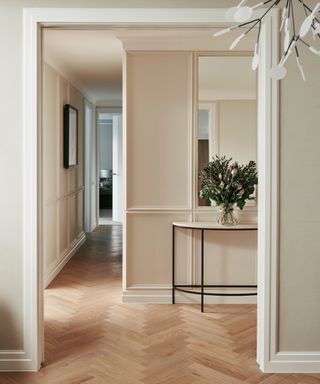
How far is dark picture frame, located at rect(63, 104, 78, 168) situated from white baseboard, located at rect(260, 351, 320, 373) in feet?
13.4

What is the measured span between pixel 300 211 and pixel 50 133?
11.0 ft

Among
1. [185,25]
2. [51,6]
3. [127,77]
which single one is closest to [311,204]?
[185,25]

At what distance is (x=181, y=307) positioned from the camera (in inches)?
195

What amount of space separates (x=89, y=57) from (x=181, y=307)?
9.63 feet

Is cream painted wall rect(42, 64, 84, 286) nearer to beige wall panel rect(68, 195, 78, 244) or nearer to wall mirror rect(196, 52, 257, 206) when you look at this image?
beige wall panel rect(68, 195, 78, 244)

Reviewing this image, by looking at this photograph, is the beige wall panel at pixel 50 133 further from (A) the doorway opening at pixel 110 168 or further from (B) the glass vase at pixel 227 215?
(A) the doorway opening at pixel 110 168

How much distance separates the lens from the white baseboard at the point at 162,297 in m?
5.07

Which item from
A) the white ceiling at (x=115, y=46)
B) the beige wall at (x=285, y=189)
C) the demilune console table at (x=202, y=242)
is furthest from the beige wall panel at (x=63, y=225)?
Answer: the beige wall at (x=285, y=189)

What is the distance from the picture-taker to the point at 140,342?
399cm

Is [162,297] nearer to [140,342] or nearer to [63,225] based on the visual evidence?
[140,342]

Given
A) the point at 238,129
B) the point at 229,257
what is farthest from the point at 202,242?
the point at 238,129

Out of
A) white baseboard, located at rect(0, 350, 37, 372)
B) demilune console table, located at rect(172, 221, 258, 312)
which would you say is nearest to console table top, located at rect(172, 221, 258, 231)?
demilune console table, located at rect(172, 221, 258, 312)

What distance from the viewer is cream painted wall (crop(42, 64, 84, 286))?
5.74 m

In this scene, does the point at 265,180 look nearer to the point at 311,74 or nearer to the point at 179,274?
the point at 311,74
